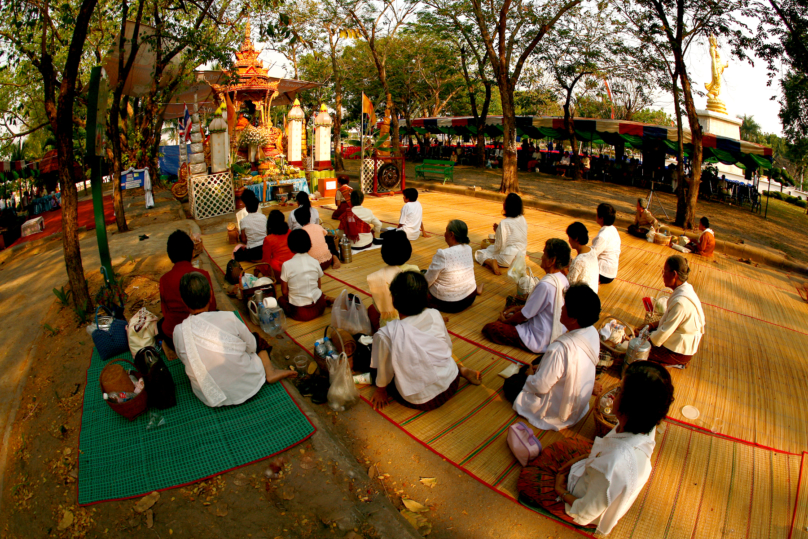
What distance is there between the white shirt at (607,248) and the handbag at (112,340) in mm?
5386

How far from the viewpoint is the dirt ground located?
1085 centimetres

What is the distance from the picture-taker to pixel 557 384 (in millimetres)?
3150

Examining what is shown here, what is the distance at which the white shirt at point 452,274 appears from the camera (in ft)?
16.0

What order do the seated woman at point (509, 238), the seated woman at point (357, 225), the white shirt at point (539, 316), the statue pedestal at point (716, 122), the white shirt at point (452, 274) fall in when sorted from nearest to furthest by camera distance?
1. the white shirt at point (539, 316)
2. the white shirt at point (452, 274)
3. the seated woman at point (509, 238)
4. the seated woman at point (357, 225)
5. the statue pedestal at point (716, 122)

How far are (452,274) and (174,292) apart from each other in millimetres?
2753

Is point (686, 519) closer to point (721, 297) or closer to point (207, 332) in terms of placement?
point (207, 332)

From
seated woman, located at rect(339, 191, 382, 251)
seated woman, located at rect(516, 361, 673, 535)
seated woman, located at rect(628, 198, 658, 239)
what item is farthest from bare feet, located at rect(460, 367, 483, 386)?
seated woman, located at rect(628, 198, 658, 239)

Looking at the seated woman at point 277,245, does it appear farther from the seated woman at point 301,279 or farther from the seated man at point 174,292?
the seated man at point 174,292

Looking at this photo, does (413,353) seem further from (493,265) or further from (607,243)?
(607,243)

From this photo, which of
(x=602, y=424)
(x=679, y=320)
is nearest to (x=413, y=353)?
(x=602, y=424)

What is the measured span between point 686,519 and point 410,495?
66.0 inches

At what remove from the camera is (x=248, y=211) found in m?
6.70

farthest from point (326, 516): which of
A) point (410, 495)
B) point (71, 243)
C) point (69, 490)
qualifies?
point (71, 243)

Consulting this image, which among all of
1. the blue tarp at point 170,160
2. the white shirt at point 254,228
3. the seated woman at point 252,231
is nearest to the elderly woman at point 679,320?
the seated woman at point 252,231
